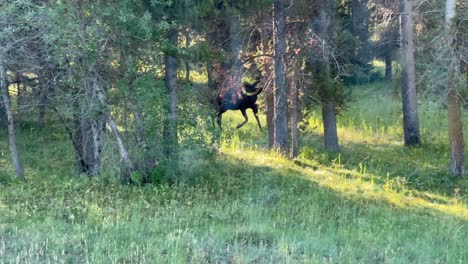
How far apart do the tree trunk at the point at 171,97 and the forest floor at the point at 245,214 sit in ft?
1.17

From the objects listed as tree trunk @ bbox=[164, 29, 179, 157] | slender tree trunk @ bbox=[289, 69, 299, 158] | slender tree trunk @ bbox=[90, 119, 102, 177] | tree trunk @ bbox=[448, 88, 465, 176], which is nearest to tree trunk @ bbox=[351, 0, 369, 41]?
slender tree trunk @ bbox=[289, 69, 299, 158]

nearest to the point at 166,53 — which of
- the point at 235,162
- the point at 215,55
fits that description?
the point at 215,55

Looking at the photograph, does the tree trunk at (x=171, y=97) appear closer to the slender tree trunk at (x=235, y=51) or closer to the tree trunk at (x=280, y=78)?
the slender tree trunk at (x=235, y=51)

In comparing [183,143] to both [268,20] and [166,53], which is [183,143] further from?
[268,20]

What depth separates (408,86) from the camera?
1955 cm

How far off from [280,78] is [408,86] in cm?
632

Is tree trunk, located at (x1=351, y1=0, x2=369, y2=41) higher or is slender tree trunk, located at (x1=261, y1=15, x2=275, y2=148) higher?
tree trunk, located at (x1=351, y1=0, x2=369, y2=41)

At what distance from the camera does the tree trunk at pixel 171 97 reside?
37.7ft

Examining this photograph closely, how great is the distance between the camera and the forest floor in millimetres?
6871

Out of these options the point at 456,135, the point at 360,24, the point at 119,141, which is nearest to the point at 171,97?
the point at 119,141

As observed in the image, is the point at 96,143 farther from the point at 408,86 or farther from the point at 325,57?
the point at 408,86

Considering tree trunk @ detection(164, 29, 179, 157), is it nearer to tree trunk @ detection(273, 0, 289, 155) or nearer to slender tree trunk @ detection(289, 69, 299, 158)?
tree trunk @ detection(273, 0, 289, 155)

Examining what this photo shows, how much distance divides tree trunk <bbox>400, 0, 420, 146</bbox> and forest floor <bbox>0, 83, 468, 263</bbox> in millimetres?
2756

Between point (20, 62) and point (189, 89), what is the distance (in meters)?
3.54
